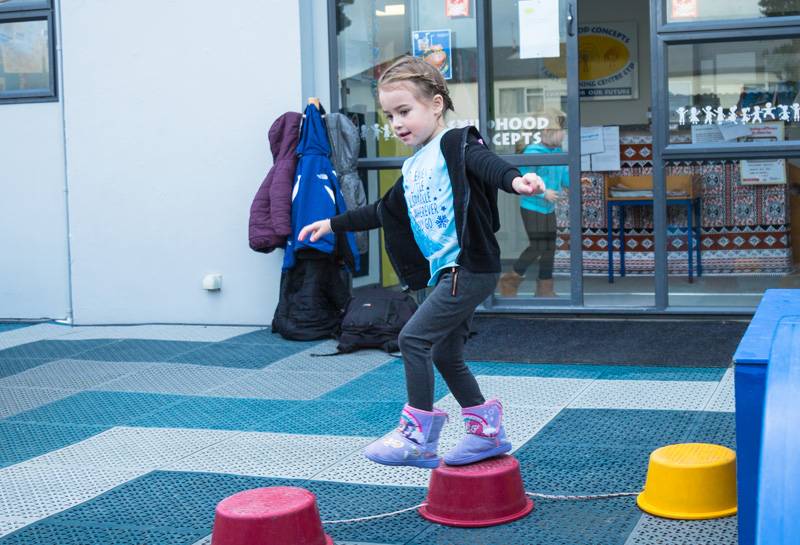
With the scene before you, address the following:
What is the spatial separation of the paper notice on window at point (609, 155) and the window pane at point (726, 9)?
3.12 metres

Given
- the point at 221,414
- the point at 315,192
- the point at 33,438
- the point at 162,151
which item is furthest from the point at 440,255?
the point at 162,151

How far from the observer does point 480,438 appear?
366cm

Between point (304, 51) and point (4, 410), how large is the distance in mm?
3356

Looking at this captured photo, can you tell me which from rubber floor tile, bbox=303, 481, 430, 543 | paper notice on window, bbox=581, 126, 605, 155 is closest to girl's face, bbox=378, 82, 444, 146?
rubber floor tile, bbox=303, 481, 430, 543

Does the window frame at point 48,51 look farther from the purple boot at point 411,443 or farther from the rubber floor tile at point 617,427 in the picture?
the purple boot at point 411,443

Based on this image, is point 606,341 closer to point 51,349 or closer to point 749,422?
point 51,349

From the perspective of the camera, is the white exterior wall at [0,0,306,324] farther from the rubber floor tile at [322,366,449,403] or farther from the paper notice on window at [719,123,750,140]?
the paper notice on window at [719,123,750,140]

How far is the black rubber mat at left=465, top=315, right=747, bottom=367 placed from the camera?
20.4 feet

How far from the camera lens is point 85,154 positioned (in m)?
8.00

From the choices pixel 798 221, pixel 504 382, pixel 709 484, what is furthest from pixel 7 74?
→ pixel 709 484

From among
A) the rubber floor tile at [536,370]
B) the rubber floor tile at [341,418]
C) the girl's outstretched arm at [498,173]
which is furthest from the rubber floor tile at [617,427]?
the girl's outstretched arm at [498,173]

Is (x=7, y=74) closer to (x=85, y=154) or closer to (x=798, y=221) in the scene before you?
(x=85, y=154)

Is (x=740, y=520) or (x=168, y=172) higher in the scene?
(x=168, y=172)

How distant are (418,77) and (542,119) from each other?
393 cm
